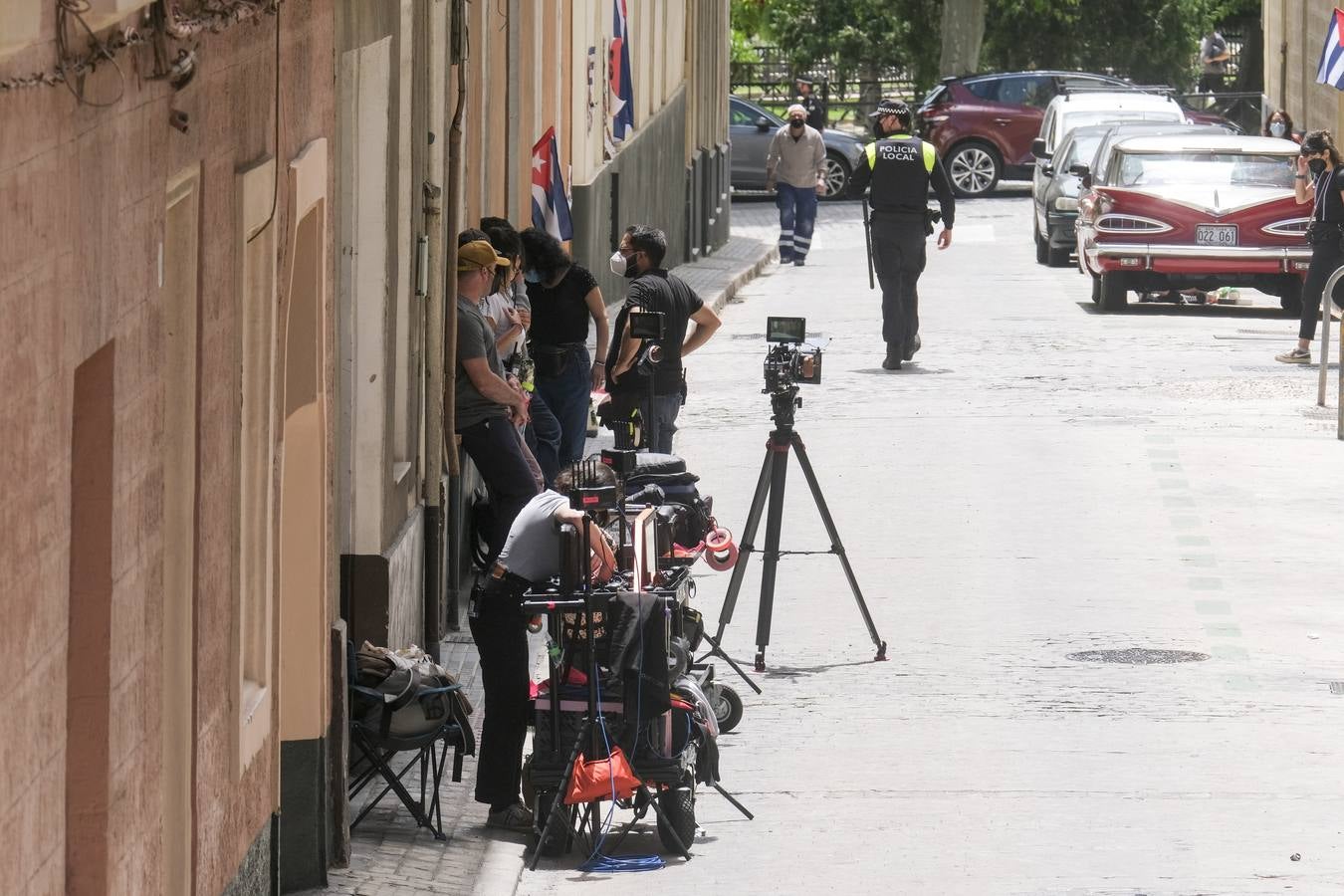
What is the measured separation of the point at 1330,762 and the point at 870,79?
4811cm

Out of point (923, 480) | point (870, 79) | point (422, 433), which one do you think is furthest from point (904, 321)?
point (870, 79)

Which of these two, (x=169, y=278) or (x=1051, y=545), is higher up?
(x=169, y=278)

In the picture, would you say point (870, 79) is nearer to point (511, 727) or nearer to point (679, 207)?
point (679, 207)

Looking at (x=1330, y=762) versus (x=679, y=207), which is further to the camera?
(x=679, y=207)

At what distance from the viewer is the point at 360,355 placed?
34.6ft

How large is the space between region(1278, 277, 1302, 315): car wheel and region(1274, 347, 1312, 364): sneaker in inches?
141

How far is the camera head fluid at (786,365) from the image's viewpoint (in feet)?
37.1

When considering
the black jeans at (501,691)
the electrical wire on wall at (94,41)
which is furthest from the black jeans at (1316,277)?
the electrical wire on wall at (94,41)

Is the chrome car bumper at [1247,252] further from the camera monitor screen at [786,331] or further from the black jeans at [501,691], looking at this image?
the black jeans at [501,691]

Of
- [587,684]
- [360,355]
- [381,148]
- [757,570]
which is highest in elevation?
[381,148]

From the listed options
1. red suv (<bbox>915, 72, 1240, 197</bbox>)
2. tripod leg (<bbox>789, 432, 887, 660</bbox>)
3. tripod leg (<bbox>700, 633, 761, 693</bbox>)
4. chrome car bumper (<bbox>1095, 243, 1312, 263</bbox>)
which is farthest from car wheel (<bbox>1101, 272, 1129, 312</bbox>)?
red suv (<bbox>915, 72, 1240, 197</bbox>)

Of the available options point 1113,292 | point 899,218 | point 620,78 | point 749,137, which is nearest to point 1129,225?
point 1113,292

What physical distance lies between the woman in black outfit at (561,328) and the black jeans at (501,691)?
180 inches

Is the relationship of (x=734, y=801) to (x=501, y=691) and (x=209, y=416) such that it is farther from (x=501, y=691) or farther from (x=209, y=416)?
(x=209, y=416)
